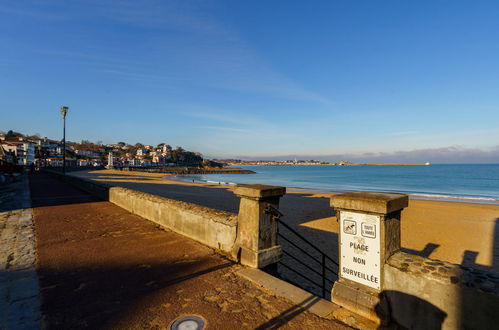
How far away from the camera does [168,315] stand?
3047mm

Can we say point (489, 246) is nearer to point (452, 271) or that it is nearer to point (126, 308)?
point (452, 271)

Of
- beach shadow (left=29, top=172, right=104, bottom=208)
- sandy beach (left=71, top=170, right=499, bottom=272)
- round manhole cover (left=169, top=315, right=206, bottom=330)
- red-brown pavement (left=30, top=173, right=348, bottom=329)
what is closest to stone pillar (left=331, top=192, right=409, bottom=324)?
red-brown pavement (left=30, top=173, right=348, bottom=329)

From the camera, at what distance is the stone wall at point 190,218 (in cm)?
508

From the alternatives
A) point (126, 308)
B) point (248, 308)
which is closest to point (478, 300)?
point (248, 308)

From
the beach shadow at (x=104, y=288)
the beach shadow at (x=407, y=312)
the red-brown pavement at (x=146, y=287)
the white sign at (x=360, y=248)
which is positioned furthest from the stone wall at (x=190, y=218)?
the beach shadow at (x=407, y=312)

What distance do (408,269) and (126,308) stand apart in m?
3.38

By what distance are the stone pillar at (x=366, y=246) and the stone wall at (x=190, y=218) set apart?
7.26 ft

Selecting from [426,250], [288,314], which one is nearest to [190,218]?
[288,314]

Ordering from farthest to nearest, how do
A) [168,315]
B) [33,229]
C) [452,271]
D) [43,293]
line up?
[33,229], [43,293], [168,315], [452,271]

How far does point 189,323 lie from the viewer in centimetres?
289

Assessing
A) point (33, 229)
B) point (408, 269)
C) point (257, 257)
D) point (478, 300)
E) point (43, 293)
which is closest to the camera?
point (478, 300)

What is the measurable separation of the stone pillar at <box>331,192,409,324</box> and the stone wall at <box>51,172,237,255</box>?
87.1 inches

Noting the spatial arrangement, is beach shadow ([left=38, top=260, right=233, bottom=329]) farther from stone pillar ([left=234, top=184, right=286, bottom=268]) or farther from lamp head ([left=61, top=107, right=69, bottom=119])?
lamp head ([left=61, top=107, right=69, bottom=119])

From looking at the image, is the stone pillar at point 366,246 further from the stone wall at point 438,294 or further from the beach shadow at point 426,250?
the beach shadow at point 426,250
